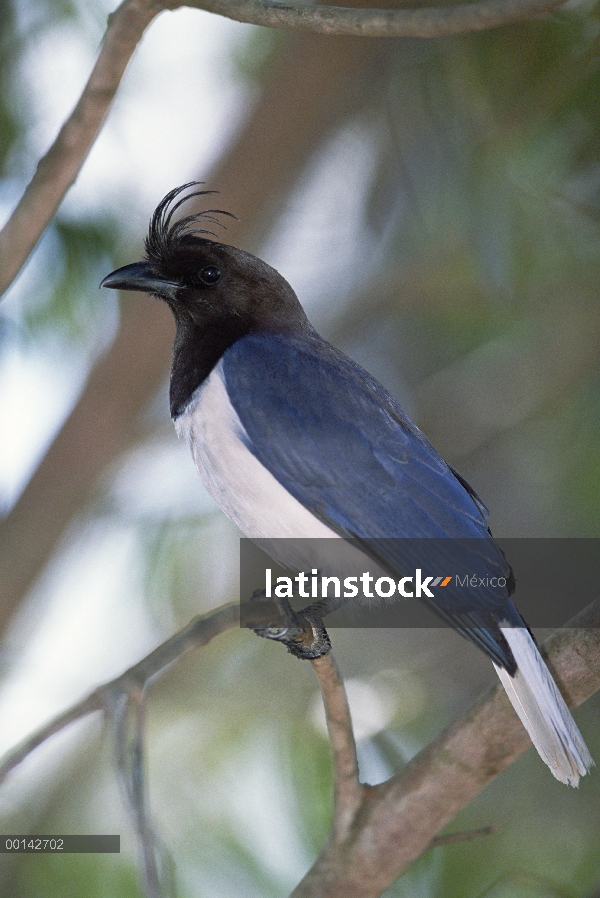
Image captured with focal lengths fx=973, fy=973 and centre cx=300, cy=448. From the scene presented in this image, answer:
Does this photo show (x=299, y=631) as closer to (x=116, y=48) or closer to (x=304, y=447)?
(x=304, y=447)

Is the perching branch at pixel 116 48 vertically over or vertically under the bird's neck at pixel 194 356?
over

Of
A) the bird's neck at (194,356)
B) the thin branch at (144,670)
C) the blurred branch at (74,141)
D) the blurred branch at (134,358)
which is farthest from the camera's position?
the blurred branch at (134,358)

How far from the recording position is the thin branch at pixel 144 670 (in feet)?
5.40

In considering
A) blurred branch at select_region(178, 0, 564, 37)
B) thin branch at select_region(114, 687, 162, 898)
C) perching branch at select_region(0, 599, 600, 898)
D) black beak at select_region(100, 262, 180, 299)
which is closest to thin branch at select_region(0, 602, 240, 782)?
thin branch at select_region(114, 687, 162, 898)

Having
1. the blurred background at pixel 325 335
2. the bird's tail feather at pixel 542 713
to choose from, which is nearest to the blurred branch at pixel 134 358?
the blurred background at pixel 325 335

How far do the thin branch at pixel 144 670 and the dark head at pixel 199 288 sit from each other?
51cm

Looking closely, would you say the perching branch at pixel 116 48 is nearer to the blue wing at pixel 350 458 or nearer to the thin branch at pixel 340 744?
the blue wing at pixel 350 458

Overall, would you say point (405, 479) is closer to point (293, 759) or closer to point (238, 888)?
point (293, 759)

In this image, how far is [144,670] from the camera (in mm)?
1673

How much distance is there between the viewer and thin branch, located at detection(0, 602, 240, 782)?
1645 mm

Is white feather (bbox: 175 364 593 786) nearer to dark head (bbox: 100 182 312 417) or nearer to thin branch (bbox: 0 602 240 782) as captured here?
dark head (bbox: 100 182 312 417)

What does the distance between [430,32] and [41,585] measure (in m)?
1.73

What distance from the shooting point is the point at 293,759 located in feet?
8.36

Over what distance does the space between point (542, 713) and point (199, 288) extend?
1078mm
